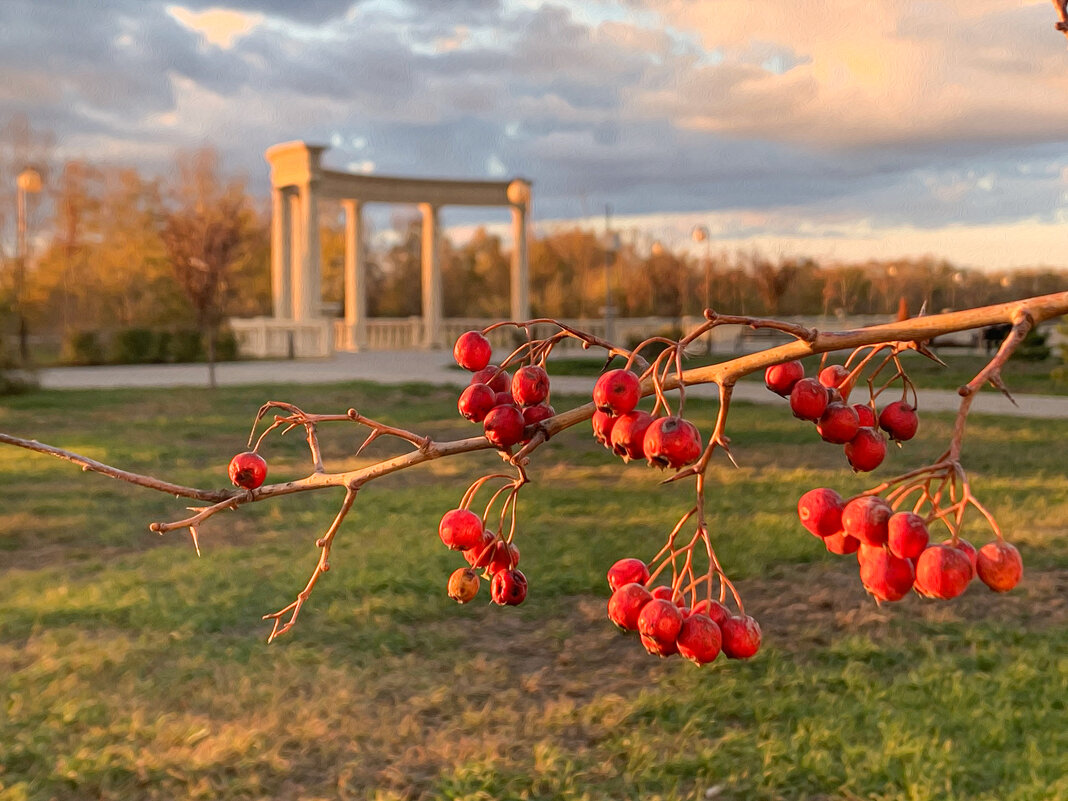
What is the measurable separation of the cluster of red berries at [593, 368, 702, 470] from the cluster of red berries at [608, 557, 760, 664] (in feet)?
0.77

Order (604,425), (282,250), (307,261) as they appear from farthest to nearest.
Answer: (282,250), (307,261), (604,425)

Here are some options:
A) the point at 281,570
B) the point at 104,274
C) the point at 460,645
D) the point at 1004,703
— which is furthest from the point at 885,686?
the point at 104,274

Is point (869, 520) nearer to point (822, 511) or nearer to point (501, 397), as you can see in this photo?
point (822, 511)

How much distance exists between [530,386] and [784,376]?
26 cm

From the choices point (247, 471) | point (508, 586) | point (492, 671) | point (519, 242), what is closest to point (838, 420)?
point (508, 586)

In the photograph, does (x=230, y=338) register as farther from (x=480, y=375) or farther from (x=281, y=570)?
(x=480, y=375)

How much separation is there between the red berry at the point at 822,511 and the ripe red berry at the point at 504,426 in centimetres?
28

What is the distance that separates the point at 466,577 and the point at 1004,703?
4.15 m

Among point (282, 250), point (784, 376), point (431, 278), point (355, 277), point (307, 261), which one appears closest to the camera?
point (784, 376)

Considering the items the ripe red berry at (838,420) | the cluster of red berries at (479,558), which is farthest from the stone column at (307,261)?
the ripe red berry at (838,420)

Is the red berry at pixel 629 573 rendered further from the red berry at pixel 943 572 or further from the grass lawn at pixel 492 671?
the grass lawn at pixel 492 671

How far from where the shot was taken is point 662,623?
1.02m

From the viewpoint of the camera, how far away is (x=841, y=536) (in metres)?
0.95

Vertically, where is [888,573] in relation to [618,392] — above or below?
below
